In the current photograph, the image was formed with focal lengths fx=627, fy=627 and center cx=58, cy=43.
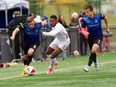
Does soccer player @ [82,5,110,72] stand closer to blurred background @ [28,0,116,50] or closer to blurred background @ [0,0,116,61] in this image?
blurred background @ [0,0,116,61]

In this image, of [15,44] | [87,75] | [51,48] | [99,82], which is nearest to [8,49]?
[15,44]

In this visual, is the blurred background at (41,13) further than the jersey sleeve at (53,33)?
Yes

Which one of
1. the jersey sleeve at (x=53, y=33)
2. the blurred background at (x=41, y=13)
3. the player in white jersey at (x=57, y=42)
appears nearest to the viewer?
the jersey sleeve at (x=53, y=33)

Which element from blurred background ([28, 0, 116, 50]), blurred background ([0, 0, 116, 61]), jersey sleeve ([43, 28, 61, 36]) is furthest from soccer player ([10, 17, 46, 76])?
blurred background ([28, 0, 116, 50])

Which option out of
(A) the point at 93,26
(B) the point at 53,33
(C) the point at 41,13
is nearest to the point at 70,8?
(C) the point at 41,13

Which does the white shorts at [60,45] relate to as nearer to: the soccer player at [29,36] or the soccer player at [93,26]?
the soccer player at [29,36]

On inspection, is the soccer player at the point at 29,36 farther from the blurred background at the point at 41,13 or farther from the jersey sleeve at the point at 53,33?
the blurred background at the point at 41,13

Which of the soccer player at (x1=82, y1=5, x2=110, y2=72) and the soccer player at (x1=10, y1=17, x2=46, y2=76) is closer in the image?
the soccer player at (x1=82, y1=5, x2=110, y2=72)

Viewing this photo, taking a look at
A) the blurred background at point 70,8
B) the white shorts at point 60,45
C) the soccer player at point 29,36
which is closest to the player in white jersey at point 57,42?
the white shorts at point 60,45

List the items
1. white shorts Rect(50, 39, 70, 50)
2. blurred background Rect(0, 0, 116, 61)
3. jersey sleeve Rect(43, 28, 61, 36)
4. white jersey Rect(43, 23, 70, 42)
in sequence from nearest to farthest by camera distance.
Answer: jersey sleeve Rect(43, 28, 61, 36)
white jersey Rect(43, 23, 70, 42)
white shorts Rect(50, 39, 70, 50)
blurred background Rect(0, 0, 116, 61)

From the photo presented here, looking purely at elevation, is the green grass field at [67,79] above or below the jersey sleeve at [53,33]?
below

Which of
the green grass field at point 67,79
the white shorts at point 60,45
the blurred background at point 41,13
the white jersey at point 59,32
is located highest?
the white jersey at point 59,32

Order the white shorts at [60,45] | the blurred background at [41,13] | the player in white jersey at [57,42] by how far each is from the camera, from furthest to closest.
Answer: the blurred background at [41,13] → the white shorts at [60,45] → the player in white jersey at [57,42]

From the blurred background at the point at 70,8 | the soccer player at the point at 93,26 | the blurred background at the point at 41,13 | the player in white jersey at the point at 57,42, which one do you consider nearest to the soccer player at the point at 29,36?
the player in white jersey at the point at 57,42
